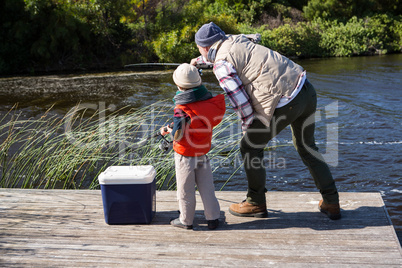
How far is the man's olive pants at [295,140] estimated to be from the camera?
3086mm

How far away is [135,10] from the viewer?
20.7 meters

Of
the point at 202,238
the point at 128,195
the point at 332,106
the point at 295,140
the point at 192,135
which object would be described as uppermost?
the point at 192,135

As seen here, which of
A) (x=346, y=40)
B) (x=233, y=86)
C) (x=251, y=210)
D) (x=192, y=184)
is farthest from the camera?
(x=346, y=40)

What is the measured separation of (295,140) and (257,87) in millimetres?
559

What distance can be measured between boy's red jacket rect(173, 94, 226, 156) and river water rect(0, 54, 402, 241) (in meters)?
1.97

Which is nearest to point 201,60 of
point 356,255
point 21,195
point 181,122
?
point 181,122

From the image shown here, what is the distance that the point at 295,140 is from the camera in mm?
3295

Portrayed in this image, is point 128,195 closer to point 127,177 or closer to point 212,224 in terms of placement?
point 127,177

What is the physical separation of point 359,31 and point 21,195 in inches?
864

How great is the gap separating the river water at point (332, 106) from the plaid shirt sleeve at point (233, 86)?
190 cm

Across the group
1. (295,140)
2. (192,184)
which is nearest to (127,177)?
(192,184)

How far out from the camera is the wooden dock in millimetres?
2777

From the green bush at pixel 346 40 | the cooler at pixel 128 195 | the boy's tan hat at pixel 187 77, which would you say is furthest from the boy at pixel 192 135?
the green bush at pixel 346 40

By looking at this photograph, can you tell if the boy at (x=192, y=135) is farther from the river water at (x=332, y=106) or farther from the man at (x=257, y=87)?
the river water at (x=332, y=106)
